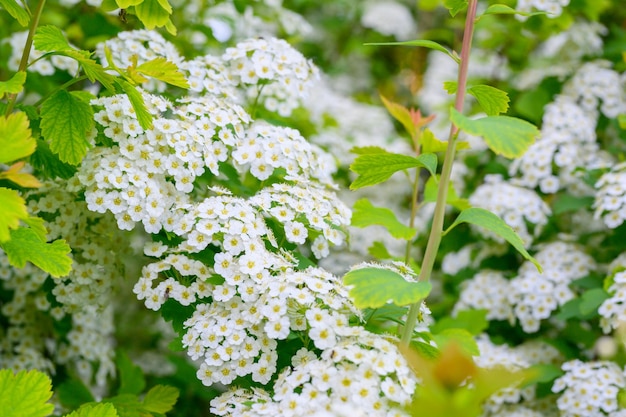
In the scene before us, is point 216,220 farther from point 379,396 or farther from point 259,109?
point 259,109

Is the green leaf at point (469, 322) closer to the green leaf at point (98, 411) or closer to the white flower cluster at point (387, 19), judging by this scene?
the green leaf at point (98, 411)

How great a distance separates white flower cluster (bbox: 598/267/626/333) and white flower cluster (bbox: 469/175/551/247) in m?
0.53

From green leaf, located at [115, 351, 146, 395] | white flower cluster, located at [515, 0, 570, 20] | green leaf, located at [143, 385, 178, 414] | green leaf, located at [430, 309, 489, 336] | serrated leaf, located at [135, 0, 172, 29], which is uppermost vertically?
white flower cluster, located at [515, 0, 570, 20]

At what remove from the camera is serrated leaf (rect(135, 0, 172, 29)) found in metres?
1.76

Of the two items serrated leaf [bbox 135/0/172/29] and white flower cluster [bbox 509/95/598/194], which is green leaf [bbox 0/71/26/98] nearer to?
serrated leaf [bbox 135/0/172/29]

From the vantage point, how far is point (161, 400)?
6.40ft

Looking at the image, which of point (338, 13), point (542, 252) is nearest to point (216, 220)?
point (542, 252)

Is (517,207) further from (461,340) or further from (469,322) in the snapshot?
(461,340)

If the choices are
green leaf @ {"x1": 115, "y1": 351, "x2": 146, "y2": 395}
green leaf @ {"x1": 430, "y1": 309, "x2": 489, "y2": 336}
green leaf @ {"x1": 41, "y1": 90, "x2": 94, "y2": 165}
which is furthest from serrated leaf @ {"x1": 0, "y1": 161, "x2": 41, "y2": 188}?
green leaf @ {"x1": 430, "y1": 309, "x2": 489, "y2": 336}

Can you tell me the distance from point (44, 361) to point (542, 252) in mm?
1906

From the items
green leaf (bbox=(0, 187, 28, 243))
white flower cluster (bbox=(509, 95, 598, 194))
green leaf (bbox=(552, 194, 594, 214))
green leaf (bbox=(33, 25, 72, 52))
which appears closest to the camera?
green leaf (bbox=(0, 187, 28, 243))

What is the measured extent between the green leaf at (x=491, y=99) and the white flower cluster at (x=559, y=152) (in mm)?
1174

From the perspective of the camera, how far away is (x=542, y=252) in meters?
2.68

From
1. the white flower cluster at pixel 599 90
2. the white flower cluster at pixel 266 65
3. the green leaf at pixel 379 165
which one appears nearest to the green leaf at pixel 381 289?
the green leaf at pixel 379 165
